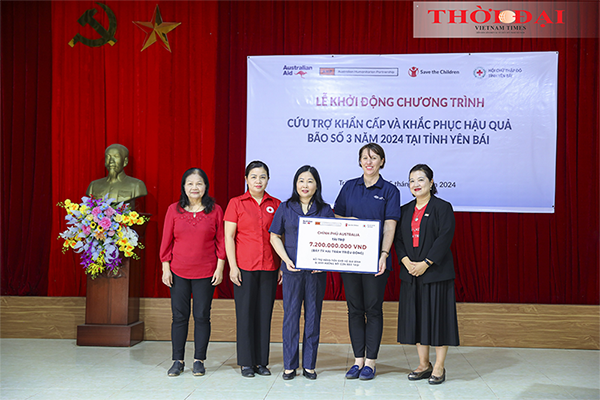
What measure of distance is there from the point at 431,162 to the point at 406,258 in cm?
144

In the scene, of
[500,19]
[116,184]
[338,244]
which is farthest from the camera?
[500,19]

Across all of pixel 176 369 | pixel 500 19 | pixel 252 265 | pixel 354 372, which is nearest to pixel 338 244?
pixel 252 265

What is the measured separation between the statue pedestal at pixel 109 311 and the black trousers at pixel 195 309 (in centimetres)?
101

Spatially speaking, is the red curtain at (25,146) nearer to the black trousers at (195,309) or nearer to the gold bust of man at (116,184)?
the gold bust of man at (116,184)

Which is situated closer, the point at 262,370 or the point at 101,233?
the point at 262,370

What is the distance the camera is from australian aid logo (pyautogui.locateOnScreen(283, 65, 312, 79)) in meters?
4.57

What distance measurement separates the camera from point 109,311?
4.26 meters

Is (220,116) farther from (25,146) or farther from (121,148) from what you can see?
(25,146)

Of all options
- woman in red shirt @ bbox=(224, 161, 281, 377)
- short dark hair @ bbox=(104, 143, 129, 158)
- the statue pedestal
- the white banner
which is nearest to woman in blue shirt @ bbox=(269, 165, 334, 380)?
woman in red shirt @ bbox=(224, 161, 281, 377)

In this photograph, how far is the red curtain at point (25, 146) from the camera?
471 centimetres

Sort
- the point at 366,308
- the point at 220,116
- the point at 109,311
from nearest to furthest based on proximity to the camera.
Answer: the point at 366,308 < the point at 109,311 < the point at 220,116

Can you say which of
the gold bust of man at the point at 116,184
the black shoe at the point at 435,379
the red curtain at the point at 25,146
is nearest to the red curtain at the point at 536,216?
the black shoe at the point at 435,379

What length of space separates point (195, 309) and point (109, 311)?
49.1 inches

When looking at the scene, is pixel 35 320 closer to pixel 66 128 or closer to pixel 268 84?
pixel 66 128
